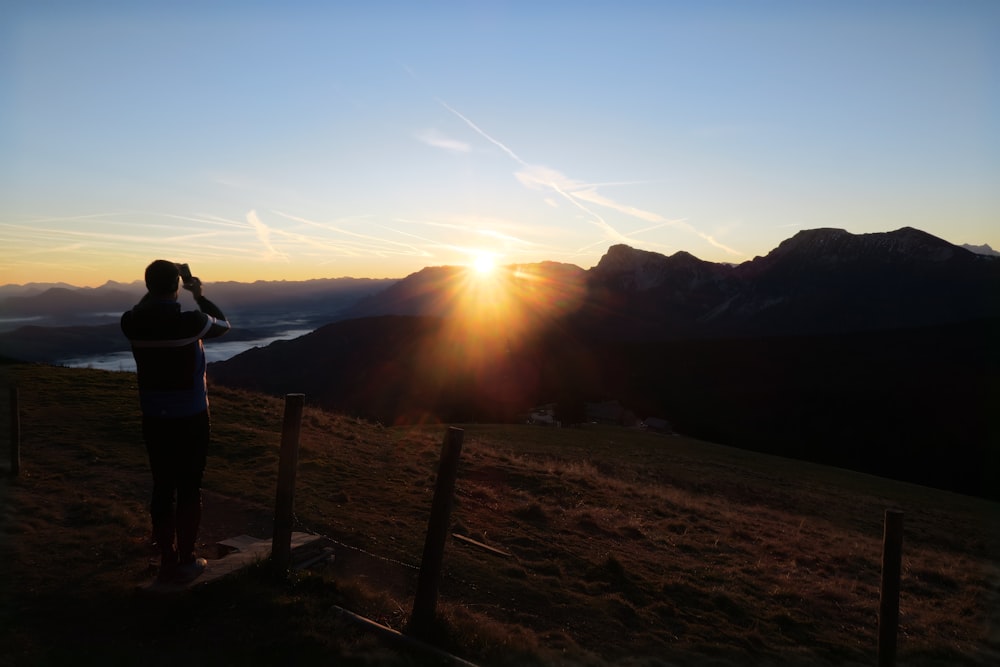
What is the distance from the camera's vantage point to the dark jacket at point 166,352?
514cm

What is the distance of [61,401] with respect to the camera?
17625mm

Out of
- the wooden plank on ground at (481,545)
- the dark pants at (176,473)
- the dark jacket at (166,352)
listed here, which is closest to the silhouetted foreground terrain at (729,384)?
the wooden plank on ground at (481,545)

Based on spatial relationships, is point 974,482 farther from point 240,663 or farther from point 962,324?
point 962,324

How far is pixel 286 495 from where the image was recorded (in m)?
6.34

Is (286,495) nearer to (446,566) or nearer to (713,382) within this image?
(446,566)

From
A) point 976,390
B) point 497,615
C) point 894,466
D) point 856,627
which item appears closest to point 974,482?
point 894,466

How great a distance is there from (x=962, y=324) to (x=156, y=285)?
650 feet

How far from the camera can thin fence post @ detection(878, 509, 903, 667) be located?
251 inches

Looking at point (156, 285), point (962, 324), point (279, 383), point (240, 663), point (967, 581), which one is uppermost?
point (962, 324)

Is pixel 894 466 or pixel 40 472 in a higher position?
pixel 40 472

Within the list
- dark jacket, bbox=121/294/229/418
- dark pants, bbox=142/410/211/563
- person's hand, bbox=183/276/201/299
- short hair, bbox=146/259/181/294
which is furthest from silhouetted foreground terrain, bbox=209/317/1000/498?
short hair, bbox=146/259/181/294

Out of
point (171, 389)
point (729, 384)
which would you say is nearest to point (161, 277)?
point (171, 389)

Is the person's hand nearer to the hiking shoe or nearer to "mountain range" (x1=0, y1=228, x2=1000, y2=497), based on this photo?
the hiking shoe

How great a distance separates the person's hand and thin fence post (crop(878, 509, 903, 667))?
7367 mm
